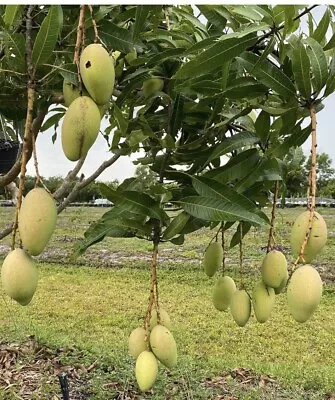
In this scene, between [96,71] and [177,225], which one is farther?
[177,225]

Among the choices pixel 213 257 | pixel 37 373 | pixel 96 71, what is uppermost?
pixel 96 71

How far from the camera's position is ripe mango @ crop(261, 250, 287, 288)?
784 mm

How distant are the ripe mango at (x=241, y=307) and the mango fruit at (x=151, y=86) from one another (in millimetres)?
350

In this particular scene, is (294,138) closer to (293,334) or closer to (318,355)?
(318,355)

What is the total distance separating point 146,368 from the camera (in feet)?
2.34

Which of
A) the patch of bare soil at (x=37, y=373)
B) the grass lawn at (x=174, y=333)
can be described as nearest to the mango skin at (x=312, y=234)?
the grass lawn at (x=174, y=333)

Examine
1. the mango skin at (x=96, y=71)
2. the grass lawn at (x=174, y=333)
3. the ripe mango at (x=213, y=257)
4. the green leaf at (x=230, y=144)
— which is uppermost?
the mango skin at (x=96, y=71)

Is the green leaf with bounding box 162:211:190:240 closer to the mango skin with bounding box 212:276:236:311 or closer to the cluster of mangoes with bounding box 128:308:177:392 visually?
the cluster of mangoes with bounding box 128:308:177:392

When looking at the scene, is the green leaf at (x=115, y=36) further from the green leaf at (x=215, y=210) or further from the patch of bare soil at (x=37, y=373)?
the patch of bare soil at (x=37, y=373)

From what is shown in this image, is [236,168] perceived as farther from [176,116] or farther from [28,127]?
[28,127]

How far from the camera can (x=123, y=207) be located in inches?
30.8

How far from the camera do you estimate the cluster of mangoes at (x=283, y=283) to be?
616mm

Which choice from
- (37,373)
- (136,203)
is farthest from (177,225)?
(37,373)

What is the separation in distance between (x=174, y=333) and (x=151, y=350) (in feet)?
12.9
